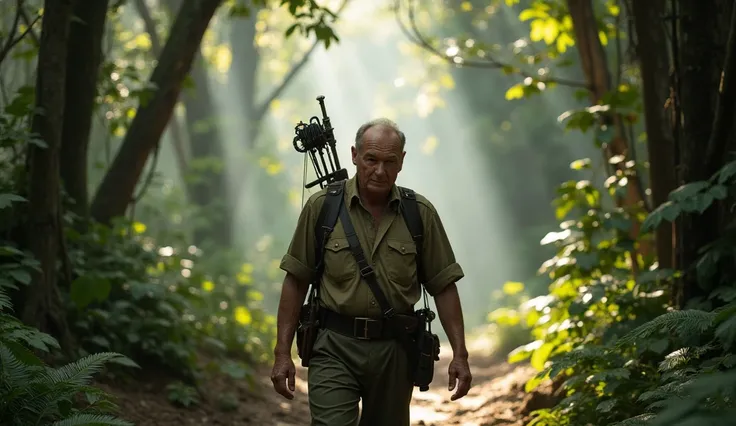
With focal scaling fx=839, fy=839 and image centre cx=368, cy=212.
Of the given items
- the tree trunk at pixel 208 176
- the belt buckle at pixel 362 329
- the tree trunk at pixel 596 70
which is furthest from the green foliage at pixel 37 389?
the tree trunk at pixel 208 176

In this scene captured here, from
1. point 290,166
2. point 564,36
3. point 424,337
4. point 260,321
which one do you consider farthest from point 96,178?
point 290,166

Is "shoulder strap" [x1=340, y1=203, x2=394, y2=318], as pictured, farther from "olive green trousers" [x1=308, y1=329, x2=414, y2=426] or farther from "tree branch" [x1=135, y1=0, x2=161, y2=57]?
"tree branch" [x1=135, y1=0, x2=161, y2=57]

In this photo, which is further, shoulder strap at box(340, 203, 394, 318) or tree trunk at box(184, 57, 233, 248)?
tree trunk at box(184, 57, 233, 248)

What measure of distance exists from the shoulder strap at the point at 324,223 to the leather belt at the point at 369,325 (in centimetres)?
25

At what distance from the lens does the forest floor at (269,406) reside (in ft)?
23.2

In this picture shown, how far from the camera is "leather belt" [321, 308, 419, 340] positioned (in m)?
4.52

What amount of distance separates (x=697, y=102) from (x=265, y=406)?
16.9 feet

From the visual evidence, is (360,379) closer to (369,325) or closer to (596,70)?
(369,325)

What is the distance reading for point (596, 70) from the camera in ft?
29.3

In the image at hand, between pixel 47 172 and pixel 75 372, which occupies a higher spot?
pixel 47 172

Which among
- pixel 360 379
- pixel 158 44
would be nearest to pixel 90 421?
pixel 360 379

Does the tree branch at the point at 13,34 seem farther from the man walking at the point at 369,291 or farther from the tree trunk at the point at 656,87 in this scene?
the tree trunk at the point at 656,87

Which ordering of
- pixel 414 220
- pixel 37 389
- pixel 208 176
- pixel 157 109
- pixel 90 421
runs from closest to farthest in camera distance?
pixel 90 421 < pixel 37 389 < pixel 414 220 < pixel 157 109 < pixel 208 176

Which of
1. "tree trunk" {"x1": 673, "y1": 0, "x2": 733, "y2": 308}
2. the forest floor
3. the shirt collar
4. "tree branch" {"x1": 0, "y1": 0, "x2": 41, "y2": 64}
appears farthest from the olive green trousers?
"tree branch" {"x1": 0, "y1": 0, "x2": 41, "y2": 64}
